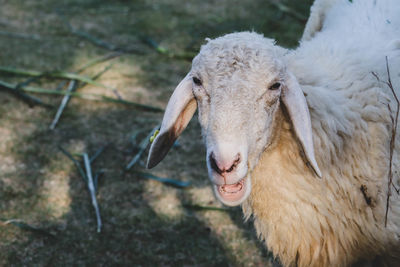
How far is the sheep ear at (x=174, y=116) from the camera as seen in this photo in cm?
201

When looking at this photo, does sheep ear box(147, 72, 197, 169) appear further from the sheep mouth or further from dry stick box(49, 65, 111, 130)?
dry stick box(49, 65, 111, 130)

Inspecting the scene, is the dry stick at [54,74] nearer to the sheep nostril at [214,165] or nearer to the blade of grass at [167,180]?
the blade of grass at [167,180]

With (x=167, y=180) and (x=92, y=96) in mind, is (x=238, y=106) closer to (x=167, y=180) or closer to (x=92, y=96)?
(x=167, y=180)

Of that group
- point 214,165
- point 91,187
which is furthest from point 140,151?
point 214,165

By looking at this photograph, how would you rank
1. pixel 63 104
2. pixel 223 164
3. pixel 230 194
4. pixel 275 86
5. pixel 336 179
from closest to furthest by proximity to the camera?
1. pixel 223 164
2. pixel 230 194
3. pixel 275 86
4. pixel 336 179
5. pixel 63 104

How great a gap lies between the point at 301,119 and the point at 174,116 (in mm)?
541

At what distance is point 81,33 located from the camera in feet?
18.6

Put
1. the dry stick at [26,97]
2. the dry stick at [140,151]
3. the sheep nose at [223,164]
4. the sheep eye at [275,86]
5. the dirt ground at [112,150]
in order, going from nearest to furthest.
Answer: the sheep nose at [223,164] < the sheep eye at [275,86] < the dirt ground at [112,150] < the dry stick at [140,151] < the dry stick at [26,97]

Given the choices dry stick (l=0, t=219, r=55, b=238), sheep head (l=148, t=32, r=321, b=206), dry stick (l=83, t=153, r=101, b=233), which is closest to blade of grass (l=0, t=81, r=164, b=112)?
dry stick (l=83, t=153, r=101, b=233)

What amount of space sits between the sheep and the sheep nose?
123 millimetres

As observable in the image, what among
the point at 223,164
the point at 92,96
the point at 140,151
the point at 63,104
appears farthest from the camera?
the point at 92,96

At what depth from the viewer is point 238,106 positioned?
182 centimetres

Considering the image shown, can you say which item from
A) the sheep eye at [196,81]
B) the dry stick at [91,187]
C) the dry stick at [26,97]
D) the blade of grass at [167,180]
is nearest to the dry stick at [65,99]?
the dry stick at [26,97]

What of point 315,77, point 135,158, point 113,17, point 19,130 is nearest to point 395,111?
point 315,77
